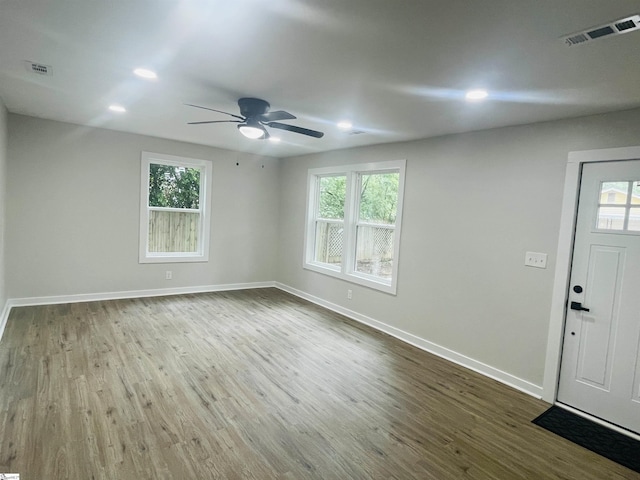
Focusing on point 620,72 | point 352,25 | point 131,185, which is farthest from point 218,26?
point 131,185

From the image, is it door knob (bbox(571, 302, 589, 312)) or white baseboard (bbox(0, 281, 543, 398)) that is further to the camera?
white baseboard (bbox(0, 281, 543, 398))

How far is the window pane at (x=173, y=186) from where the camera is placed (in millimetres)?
5590

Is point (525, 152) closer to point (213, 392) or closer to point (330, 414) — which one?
point (330, 414)

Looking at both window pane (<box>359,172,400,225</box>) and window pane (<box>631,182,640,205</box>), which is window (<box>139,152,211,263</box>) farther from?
window pane (<box>631,182,640,205</box>)

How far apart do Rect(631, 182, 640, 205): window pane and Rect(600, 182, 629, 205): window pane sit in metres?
0.04

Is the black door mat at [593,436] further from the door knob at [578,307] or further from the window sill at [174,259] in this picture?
the window sill at [174,259]

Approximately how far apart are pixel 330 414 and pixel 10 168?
16.5ft

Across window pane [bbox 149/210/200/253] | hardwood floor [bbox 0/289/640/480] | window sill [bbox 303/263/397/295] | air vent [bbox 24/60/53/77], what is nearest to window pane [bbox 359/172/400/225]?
window sill [bbox 303/263/397/295]

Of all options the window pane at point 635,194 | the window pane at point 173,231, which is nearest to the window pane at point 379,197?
the window pane at point 635,194

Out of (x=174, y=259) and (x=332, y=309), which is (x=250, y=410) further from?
(x=174, y=259)

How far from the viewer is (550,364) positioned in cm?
306

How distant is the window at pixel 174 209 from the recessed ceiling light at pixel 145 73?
2910 millimetres

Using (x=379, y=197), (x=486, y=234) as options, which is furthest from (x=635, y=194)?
(x=379, y=197)

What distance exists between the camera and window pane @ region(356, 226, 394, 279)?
477 cm
